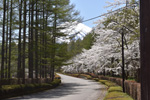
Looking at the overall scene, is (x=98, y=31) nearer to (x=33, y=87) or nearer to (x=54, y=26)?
(x=33, y=87)

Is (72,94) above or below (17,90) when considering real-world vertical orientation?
below

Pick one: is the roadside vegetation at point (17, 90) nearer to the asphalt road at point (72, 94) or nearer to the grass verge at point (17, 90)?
the grass verge at point (17, 90)

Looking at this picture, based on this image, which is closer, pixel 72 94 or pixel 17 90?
pixel 17 90

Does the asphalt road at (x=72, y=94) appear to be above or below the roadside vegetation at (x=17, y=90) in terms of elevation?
below

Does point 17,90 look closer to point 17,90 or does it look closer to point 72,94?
point 17,90

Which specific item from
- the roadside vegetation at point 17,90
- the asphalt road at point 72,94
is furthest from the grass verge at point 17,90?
the asphalt road at point 72,94

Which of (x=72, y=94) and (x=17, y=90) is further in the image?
(x=72, y=94)

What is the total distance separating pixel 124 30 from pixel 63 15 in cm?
1727

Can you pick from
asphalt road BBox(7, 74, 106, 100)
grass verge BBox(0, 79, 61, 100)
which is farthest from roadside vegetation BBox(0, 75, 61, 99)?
asphalt road BBox(7, 74, 106, 100)

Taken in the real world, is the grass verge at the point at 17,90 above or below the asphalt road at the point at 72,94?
above

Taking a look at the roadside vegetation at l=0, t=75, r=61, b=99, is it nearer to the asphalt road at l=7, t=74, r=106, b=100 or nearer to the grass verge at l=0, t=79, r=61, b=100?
the grass verge at l=0, t=79, r=61, b=100

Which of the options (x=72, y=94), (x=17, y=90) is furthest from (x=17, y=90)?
(x=72, y=94)

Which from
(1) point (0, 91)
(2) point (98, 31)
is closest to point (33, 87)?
(1) point (0, 91)

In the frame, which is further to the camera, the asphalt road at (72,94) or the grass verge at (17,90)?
the grass verge at (17,90)
